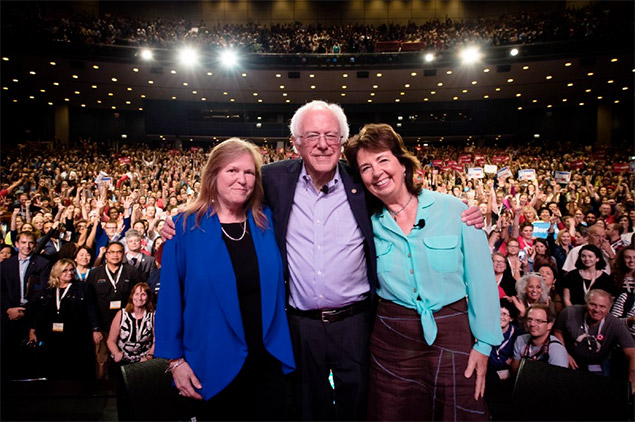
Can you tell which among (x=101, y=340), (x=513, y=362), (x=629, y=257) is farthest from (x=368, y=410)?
(x=629, y=257)

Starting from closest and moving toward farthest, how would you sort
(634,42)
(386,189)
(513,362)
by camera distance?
1. (386,189)
2. (513,362)
3. (634,42)

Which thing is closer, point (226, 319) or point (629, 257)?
point (226, 319)

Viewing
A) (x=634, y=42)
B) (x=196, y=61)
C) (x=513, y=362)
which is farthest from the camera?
(x=196, y=61)

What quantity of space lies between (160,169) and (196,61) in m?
5.04

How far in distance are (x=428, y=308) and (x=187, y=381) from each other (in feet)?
3.51

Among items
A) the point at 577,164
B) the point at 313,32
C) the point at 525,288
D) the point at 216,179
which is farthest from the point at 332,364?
the point at 313,32

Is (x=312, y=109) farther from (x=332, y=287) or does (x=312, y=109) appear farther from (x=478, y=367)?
(x=478, y=367)

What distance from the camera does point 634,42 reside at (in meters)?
13.1

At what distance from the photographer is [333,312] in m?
1.73

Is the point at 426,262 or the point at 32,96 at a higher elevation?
the point at 32,96

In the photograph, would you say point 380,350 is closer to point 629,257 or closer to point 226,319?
point 226,319

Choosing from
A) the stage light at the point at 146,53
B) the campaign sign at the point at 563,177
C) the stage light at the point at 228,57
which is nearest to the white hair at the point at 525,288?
the campaign sign at the point at 563,177

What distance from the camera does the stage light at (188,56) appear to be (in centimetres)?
1502

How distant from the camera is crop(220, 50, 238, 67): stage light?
15531 mm
